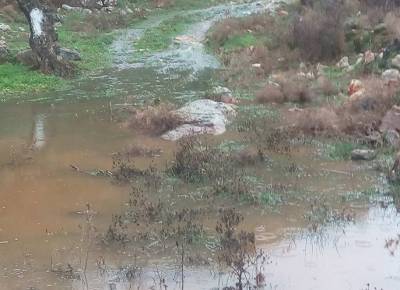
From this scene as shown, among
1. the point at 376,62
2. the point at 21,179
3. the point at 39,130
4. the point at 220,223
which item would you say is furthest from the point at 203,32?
the point at 220,223

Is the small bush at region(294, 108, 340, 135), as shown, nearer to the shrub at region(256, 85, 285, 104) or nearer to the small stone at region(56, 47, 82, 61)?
the shrub at region(256, 85, 285, 104)

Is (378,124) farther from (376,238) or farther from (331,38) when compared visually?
(331,38)

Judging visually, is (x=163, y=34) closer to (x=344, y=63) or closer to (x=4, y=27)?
(x=4, y=27)

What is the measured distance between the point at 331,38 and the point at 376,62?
8.41 feet

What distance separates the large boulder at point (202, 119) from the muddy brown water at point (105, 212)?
39cm

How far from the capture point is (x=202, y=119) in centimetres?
1229

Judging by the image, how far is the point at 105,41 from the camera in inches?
943

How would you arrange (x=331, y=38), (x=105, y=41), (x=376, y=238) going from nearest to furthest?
(x=376, y=238)
(x=331, y=38)
(x=105, y=41)

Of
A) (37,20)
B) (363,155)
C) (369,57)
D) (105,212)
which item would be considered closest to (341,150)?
(363,155)

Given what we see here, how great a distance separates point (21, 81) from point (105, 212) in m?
9.55

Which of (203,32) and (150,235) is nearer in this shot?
(150,235)

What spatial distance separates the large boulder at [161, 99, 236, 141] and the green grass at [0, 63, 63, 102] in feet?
16.8

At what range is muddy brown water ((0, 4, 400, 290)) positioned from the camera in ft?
21.6

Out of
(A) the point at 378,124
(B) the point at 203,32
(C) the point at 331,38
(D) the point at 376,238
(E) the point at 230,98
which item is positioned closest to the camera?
(D) the point at 376,238
